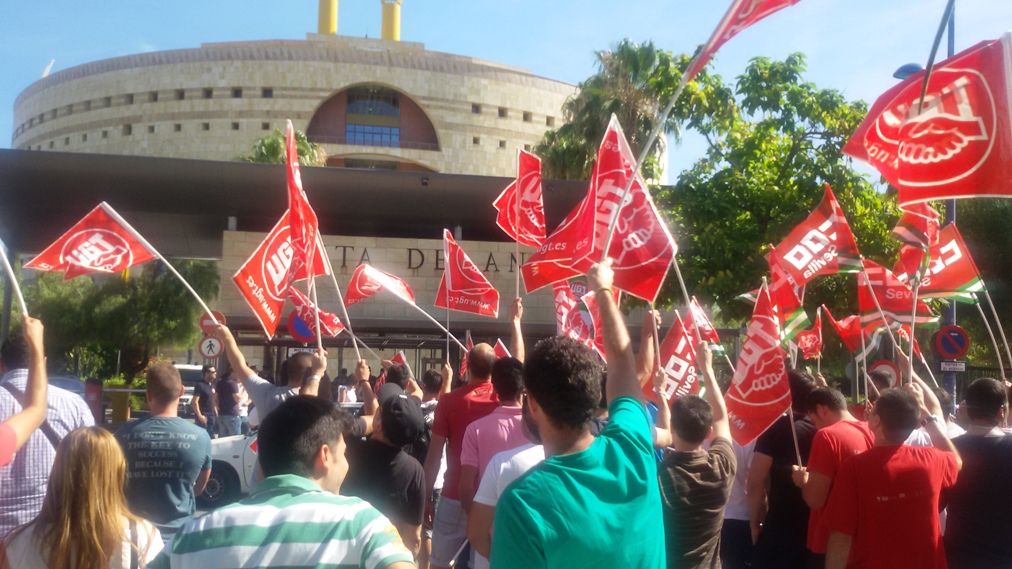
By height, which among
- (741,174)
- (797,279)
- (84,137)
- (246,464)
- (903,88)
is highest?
(84,137)

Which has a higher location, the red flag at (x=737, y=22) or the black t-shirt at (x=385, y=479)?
the red flag at (x=737, y=22)

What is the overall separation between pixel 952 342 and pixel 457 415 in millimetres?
9106

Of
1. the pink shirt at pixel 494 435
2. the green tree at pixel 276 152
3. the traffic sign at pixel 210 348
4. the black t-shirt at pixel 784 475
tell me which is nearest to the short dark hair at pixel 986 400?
the black t-shirt at pixel 784 475

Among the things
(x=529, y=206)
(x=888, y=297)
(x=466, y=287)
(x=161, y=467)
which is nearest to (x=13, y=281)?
(x=161, y=467)

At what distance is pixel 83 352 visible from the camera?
145 ft

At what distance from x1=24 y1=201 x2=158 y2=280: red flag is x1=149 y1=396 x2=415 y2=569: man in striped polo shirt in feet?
17.5

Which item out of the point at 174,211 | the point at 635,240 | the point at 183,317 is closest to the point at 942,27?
the point at 635,240

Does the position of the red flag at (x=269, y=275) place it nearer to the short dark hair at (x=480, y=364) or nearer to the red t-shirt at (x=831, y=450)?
the short dark hair at (x=480, y=364)

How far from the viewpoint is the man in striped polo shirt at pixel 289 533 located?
8.43ft

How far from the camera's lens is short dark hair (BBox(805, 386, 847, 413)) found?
5465 mm

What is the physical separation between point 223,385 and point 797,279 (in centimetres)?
1174

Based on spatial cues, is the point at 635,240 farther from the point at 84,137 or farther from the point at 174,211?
the point at 84,137

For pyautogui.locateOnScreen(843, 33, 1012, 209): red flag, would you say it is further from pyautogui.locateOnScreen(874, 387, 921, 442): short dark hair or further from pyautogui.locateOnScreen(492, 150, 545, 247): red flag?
pyautogui.locateOnScreen(492, 150, 545, 247): red flag

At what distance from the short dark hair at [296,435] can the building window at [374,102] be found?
69.1 m
